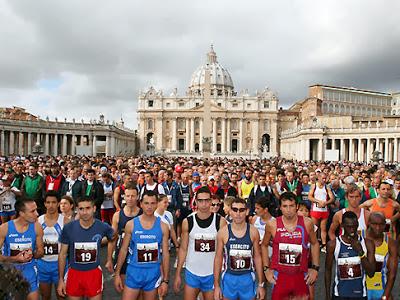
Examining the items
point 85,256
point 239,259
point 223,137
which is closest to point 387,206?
point 239,259

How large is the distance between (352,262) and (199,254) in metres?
1.82

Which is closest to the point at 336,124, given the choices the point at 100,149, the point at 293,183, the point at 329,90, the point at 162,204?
the point at 329,90

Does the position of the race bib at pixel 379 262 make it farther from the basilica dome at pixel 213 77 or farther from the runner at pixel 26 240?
the basilica dome at pixel 213 77

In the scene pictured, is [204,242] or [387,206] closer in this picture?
[204,242]

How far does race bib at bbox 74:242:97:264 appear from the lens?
493 cm

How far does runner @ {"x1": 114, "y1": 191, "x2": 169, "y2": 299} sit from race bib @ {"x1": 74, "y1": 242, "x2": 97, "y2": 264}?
1.13 ft

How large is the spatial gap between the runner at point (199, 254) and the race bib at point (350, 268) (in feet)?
5.01

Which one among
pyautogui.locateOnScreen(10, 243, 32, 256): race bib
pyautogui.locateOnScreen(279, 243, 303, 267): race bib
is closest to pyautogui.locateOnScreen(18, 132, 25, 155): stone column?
pyautogui.locateOnScreen(10, 243, 32, 256): race bib

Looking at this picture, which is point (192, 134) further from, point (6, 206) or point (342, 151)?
point (6, 206)

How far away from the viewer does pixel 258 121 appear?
3875 inches

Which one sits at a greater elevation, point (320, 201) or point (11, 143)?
point (11, 143)

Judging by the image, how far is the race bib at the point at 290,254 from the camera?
473 centimetres

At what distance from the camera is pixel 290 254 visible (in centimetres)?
474

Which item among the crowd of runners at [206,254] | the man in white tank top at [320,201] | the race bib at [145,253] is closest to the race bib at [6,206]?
the crowd of runners at [206,254]
